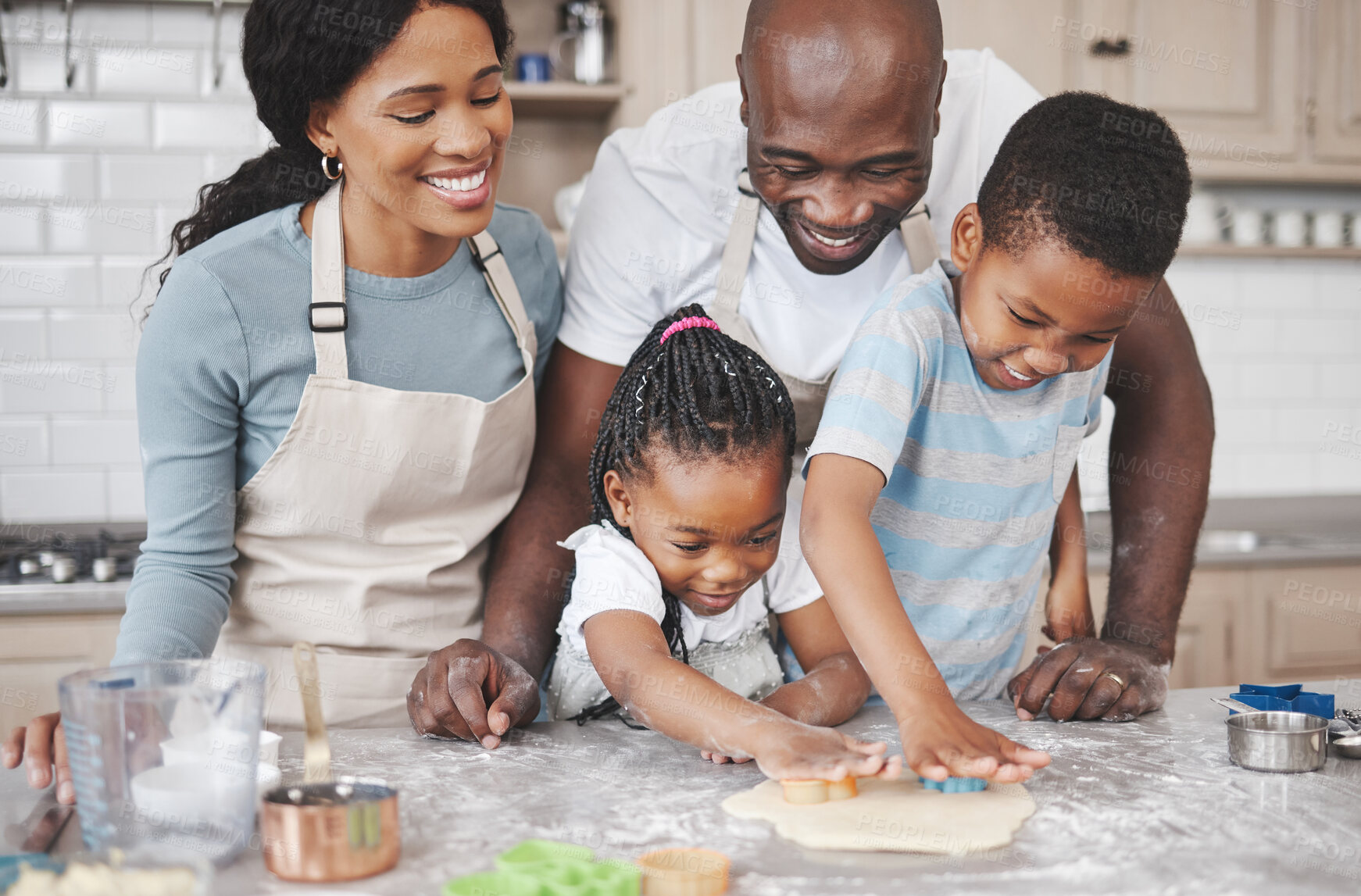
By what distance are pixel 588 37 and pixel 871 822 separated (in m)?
2.20

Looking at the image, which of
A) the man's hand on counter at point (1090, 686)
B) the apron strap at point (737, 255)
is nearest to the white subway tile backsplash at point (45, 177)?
the apron strap at point (737, 255)

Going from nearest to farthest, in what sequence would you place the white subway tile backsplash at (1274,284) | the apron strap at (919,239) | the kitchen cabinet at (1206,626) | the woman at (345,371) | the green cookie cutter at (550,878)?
the green cookie cutter at (550,878) → the woman at (345,371) → the apron strap at (919,239) → the kitchen cabinet at (1206,626) → the white subway tile backsplash at (1274,284)

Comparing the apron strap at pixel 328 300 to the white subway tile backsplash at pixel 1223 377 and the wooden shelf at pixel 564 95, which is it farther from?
the white subway tile backsplash at pixel 1223 377

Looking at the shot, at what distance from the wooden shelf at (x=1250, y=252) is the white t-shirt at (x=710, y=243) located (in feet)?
5.06

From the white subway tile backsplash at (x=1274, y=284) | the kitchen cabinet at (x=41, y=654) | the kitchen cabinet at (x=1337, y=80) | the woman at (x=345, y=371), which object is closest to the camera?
the woman at (x=345, y=371)

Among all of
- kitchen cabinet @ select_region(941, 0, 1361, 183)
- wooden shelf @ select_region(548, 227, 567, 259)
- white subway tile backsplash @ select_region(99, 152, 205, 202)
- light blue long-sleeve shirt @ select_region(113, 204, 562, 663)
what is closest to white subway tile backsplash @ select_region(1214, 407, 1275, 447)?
kitchen cabinet @ select_region(941, 0, 1361, 183)

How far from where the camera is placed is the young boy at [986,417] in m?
0.97

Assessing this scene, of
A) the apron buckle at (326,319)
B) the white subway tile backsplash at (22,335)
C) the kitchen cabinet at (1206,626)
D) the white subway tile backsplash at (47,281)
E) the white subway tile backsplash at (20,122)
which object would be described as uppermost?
the white subway tile backsplash at (20,122)

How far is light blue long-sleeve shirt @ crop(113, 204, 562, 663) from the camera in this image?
1127 mm

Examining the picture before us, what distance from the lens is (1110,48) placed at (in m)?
2.61

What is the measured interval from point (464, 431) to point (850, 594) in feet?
1.66

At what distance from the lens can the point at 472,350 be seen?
1.30 meters

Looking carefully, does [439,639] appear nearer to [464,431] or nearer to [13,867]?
[464,431]

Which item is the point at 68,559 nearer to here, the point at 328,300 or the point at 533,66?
the point at 328,300
